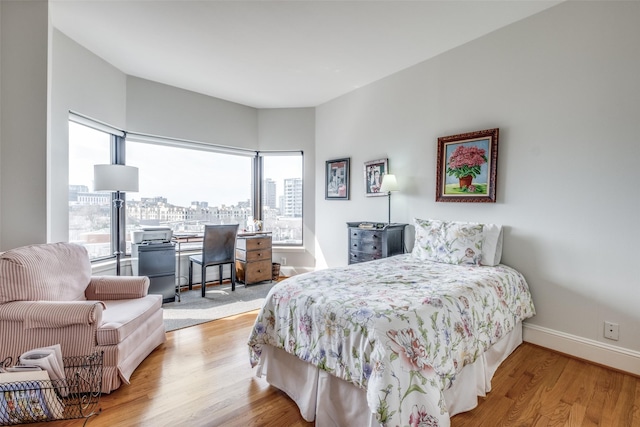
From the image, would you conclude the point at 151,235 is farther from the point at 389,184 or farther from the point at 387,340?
the point at 387,340

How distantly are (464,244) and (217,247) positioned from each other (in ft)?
9.70

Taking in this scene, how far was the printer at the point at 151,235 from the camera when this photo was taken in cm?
355

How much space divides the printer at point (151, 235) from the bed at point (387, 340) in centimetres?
227

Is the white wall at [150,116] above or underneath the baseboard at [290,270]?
above

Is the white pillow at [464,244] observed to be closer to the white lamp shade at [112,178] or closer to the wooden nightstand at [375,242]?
the wooden nightstand at [375,242]

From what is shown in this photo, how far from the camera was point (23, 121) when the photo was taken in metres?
2.34

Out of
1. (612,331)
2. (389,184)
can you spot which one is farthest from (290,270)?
(612,331)

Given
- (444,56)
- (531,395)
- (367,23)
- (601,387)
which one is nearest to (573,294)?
(601,387)

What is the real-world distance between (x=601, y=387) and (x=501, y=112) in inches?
88.2

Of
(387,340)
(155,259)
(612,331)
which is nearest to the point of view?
(387,340)

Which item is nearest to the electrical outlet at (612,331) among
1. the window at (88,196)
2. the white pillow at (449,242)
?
the white pillow at (449,242)

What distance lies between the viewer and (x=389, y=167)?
3734 mm

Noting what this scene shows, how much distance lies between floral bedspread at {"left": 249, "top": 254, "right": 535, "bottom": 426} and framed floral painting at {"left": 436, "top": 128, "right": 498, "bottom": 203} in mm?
862

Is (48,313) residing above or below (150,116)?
below
